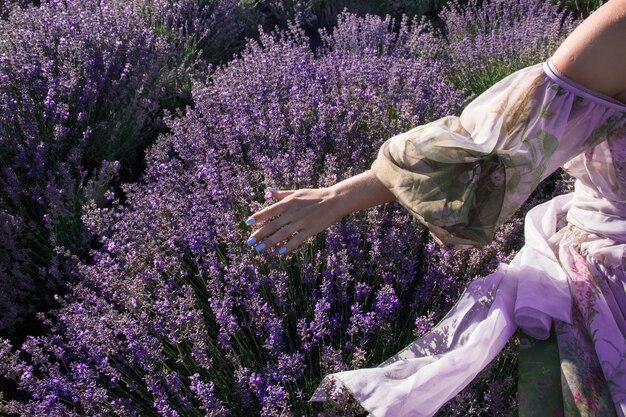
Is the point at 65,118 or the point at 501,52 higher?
the point at 65,118

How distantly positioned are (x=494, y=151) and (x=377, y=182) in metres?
0.29

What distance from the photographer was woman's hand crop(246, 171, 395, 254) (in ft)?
5.51

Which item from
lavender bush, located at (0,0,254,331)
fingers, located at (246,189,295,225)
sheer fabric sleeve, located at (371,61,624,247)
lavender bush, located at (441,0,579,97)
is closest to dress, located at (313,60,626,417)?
sheer fabric sleeve, located at (371,61,624,247)

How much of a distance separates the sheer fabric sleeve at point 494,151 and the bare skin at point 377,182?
4 centimetres

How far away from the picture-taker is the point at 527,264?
172 centimetres

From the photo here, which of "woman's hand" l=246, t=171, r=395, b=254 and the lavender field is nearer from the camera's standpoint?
"woman's hand" l=246, t=171, r=395, b=254

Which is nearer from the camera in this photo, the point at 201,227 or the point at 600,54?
the point at 600,54

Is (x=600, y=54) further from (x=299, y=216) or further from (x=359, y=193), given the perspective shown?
(x=299, y=216)

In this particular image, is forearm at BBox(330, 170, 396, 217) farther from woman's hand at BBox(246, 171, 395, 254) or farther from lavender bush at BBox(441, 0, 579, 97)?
lavender bush at BBox(441, 0, 579, 97)

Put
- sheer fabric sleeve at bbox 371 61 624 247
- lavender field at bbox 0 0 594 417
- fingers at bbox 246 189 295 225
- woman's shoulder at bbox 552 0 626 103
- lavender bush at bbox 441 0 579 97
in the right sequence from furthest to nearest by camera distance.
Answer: lavender bush at bbox 441 0 579 97 < lavender field at bbox 0 0 594 417 < fingers at bbox 246 189 295 225 < sheer fabric sleeve at bbox 371 61 624 247 < woman's shoulder at bbox 552 0 626 103

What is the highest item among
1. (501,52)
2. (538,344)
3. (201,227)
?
(201,227)

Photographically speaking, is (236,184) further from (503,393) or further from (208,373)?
(503,393)

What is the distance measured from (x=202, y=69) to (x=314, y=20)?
1377mm

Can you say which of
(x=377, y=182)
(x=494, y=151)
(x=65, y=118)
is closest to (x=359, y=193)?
(x=377, y=182)
